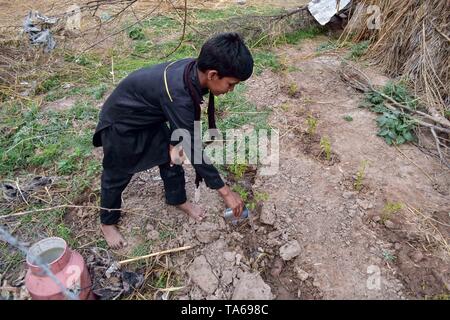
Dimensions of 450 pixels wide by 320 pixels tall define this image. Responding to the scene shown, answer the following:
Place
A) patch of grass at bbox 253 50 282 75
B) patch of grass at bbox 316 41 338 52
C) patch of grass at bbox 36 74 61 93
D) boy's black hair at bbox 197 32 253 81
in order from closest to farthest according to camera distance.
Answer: boy's black hair at bbox 197 32 253 81
patch of grass at bbox 36 74 61 93
patch of grass at bbox 253 50 282 75
patch of grass at bbox 316 41 338 52

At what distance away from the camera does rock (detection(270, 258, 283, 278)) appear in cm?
218

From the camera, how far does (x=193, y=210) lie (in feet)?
8.18

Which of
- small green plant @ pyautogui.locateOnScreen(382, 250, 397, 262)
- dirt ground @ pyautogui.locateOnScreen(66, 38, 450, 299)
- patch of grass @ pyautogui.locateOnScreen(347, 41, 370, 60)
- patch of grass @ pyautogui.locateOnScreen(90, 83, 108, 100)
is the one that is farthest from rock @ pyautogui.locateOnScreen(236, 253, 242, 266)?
patch of grass @ pyautogui.locateOnScreen(347, 41, 370, 60)

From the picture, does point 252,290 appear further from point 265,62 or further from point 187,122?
point 265,62

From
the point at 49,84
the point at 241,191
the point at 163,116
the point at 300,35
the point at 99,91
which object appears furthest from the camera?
the point at 300,35

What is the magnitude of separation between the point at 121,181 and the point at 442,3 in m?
3.57

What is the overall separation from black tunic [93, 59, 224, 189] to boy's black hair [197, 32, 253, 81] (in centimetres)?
12

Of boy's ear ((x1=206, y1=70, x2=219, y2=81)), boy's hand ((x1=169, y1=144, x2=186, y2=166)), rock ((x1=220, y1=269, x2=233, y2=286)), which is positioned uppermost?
boy's ear ((x1=206, y1=70, x2=219, y2=81))

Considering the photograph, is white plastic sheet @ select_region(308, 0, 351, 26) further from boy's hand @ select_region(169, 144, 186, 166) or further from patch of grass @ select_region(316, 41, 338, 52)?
boy's hand @ select_region(169, 144, 186, 166)

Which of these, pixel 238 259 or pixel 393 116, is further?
pixel 393 116

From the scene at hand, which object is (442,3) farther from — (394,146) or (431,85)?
(394,146)

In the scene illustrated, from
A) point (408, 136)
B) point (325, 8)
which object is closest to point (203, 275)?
point (408, 136)

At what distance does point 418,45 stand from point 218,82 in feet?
10.5
